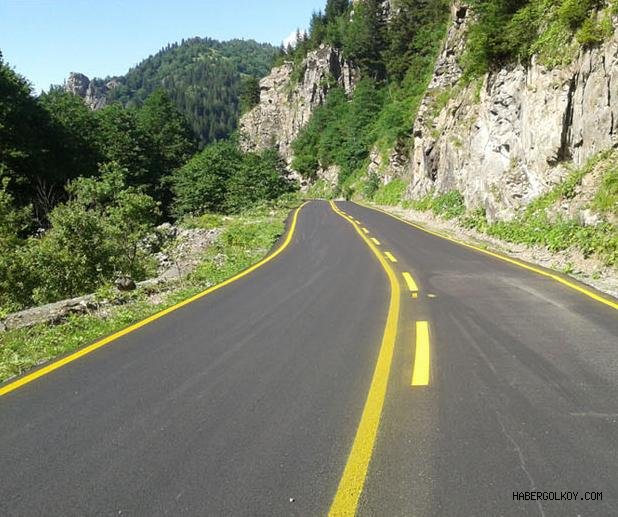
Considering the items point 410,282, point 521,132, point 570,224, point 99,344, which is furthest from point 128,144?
point 99,344

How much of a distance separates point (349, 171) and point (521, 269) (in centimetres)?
5505

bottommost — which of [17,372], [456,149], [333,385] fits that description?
[17,372]

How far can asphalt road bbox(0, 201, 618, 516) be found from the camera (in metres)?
2.97

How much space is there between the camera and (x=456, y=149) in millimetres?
25453

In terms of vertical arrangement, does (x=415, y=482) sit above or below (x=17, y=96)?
below

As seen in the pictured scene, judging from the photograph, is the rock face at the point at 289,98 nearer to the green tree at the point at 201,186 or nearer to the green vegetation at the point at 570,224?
the green tree at the point at 201,186

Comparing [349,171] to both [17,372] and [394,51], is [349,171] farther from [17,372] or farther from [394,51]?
→ [17,372]

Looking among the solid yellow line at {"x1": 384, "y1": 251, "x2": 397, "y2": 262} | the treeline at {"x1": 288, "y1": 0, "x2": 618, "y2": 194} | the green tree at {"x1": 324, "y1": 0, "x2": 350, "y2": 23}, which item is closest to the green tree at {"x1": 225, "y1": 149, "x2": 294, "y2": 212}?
the treeline at {"x1": 288, "y1": 0, "x2": 618, "y2": 194}

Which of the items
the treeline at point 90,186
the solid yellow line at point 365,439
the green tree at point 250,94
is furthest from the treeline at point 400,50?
the solid yellow line at point 365,439

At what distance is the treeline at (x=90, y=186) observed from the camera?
16094 millimetres

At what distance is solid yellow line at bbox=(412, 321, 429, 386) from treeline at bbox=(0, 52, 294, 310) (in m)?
11.4

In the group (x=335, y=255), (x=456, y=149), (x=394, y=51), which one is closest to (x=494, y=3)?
(x=456, y=149)

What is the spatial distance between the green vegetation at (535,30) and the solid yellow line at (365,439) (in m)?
15.0

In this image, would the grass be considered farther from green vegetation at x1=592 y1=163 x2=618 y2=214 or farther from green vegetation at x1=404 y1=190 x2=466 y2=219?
green vegetation at x1=404 y1=190 x2=466 y2=219
